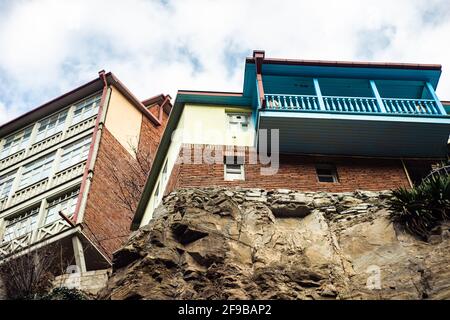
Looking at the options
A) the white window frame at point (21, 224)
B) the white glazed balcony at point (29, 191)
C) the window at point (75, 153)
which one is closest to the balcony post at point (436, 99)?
the window at point (75, 153)

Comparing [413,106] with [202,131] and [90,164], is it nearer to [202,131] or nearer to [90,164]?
[202,131]

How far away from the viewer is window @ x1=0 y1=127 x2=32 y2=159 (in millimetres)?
30117

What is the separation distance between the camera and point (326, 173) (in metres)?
18.5

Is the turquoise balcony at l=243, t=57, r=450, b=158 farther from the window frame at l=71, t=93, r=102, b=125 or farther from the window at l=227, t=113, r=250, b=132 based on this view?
the window frame at l=71, t=93, r=102, b=125

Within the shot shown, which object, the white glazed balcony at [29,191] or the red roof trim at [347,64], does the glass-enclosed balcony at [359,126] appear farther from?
the white glazed balcony at [29,191]

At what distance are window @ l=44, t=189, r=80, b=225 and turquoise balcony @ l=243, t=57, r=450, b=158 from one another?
9.00 meters

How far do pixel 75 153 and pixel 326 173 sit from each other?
13.2 metres

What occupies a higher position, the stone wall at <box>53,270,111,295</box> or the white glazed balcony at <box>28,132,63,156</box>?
the white glazed balcony at <box>28,132,63,156</box>

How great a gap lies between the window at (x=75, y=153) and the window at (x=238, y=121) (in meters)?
8.73

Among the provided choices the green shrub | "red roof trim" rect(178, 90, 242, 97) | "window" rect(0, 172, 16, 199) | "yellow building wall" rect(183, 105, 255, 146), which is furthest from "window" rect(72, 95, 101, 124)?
the green shrub

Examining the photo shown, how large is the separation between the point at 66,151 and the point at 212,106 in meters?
9.95

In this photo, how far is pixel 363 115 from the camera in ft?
59.6
